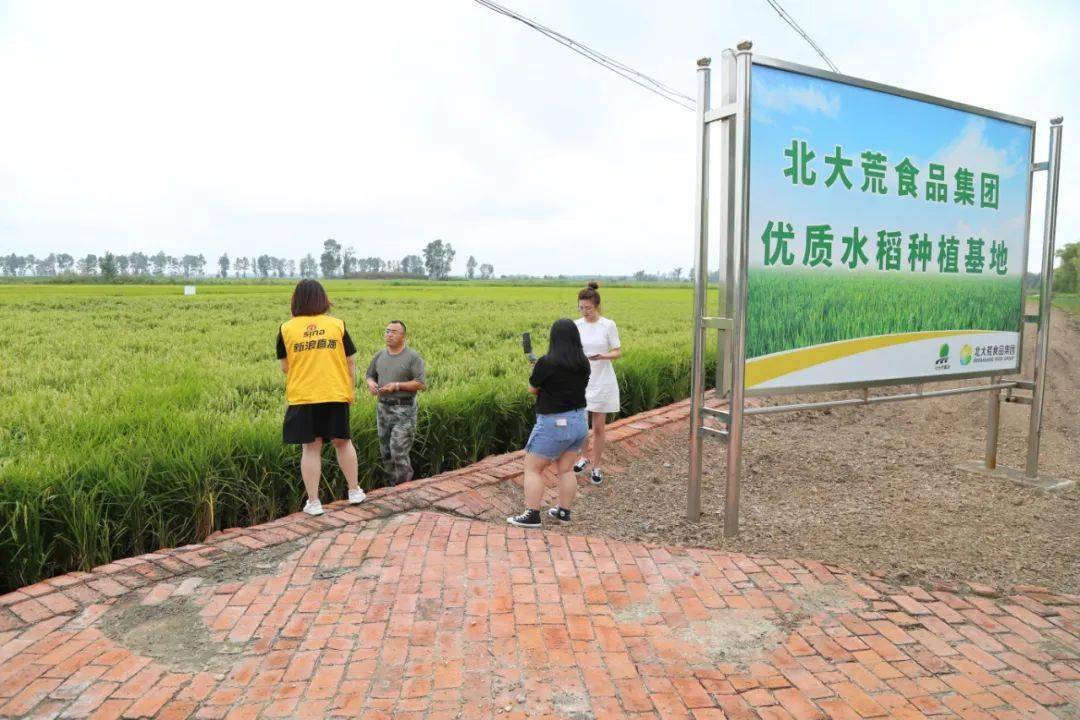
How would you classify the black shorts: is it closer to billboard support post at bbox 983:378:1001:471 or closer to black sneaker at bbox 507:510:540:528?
black sneaker at bbox 507:510:540:528

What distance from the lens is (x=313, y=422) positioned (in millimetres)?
4820

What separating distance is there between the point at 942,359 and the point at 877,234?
1413 millimetres

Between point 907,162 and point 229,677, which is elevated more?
point 907,162

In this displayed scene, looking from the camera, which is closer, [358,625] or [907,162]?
[358,625]

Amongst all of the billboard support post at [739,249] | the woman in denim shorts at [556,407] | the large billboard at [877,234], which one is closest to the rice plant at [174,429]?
the woman in denim shorts at [556,407]

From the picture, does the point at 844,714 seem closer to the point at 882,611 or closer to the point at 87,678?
the point at 882,611

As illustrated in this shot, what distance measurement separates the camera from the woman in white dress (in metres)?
5.89

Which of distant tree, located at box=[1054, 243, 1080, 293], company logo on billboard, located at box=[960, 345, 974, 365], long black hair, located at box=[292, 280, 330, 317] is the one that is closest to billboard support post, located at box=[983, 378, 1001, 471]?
company logo on billboard, located at box=[960, 345, 974, 365]

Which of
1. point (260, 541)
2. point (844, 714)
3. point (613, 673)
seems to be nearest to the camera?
point (844, 714)

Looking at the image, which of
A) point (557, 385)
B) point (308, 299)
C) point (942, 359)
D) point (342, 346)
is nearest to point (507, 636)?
point (557, 385)

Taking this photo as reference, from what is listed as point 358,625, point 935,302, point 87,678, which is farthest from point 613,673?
point 935,302

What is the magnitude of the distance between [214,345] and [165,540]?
828 centimetres

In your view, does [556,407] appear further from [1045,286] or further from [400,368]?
[1045,286]

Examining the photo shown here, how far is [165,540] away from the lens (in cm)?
474
